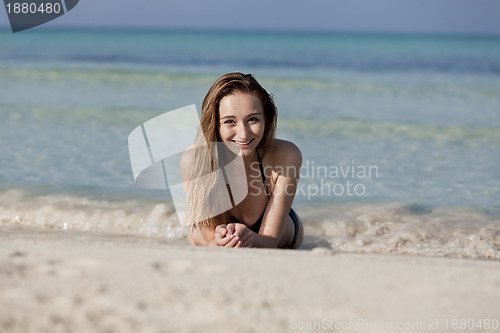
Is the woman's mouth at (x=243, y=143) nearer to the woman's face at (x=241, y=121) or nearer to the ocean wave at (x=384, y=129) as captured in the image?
the woman's face at (x=241, y=121)

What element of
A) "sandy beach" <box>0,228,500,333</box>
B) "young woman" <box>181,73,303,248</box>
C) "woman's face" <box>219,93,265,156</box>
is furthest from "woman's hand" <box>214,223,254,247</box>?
"sandy beach" <box>0,228,500,333</box>

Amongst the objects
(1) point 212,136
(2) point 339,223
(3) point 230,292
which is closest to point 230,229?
(1) point 212,136

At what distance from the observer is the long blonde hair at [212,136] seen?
123 inches

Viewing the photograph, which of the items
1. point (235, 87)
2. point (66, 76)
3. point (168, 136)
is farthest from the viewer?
point (66, 76)

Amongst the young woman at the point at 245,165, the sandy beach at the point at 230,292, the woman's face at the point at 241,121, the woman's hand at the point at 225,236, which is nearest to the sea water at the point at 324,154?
the young woman at the point at 245,165

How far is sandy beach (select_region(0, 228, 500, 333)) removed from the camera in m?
1.75

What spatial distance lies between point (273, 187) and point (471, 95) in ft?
31.4

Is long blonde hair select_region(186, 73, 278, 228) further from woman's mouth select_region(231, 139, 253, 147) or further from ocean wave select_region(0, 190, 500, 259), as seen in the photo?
ocean wave select_region(0, 190, 500, 259)

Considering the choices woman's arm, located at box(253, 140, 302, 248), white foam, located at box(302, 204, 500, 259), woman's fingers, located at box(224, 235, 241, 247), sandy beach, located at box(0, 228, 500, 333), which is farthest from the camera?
white foam, located at box(302, 204, 500, 259)

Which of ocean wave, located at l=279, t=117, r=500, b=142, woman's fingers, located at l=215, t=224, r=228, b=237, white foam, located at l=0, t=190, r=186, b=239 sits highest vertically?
woman's fingers, located at l=215, t=224, r=228, b=237

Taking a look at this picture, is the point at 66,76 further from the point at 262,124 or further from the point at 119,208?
the point at 262,124

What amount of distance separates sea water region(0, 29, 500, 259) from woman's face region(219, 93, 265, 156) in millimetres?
1212

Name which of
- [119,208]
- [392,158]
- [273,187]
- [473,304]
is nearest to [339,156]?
[392,158]

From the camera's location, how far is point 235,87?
3107 mm
